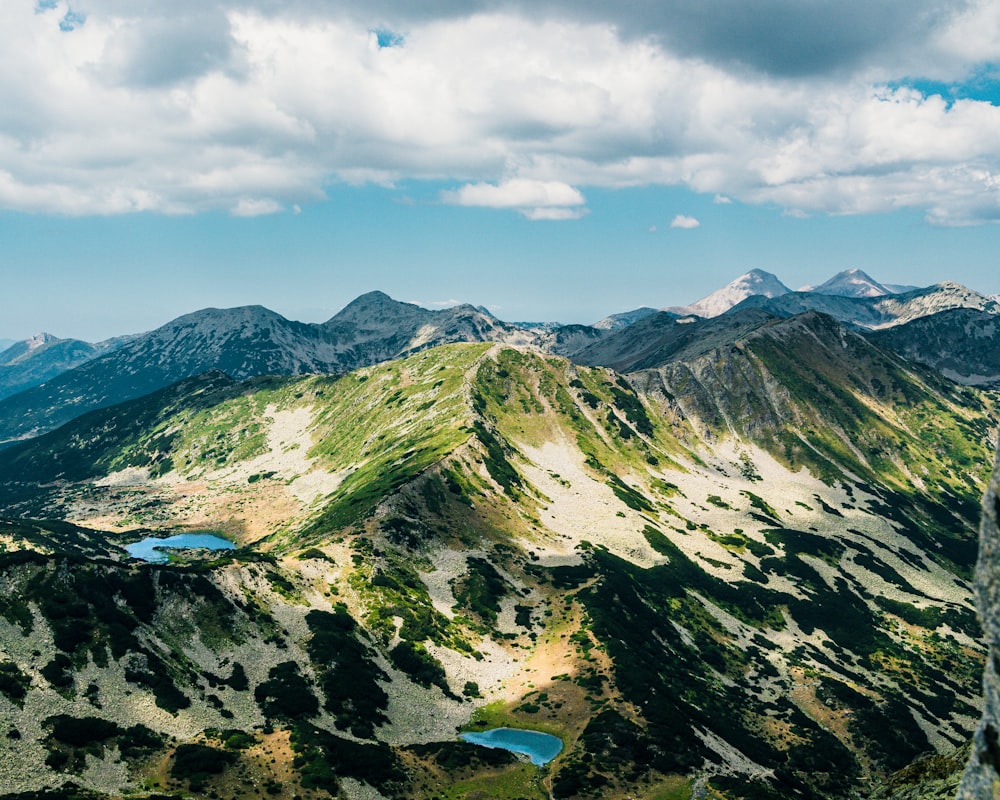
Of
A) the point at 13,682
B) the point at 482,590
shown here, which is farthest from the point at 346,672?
the point at 482,590

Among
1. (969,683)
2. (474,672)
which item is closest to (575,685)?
(474,672)

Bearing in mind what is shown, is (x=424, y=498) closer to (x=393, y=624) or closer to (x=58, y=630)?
(x=393, y=624)

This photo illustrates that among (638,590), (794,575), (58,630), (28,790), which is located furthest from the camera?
(794,575)

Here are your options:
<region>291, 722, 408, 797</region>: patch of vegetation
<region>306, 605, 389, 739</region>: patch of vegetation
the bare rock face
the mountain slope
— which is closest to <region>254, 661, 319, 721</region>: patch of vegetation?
the mountain slope

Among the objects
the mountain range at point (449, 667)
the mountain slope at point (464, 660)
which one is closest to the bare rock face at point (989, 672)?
the mountain range at point (449, 667)

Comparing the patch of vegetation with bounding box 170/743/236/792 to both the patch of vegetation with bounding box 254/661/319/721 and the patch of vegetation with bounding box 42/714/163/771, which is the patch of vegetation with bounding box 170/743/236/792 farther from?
the patch of vegetation with bounding box 254/661/319/721

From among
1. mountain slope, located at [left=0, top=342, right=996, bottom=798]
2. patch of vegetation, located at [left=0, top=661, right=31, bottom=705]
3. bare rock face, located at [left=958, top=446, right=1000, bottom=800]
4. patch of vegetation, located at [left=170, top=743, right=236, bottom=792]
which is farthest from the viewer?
mountain slope, located at [left=0, top=342, right=996, bottom=798]
